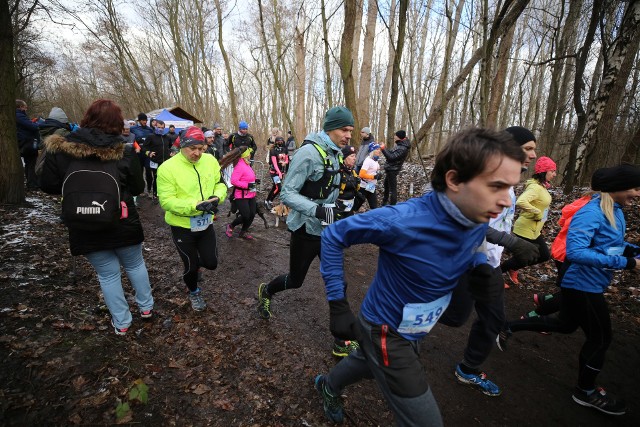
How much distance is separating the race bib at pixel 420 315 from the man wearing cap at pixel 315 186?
1291mm

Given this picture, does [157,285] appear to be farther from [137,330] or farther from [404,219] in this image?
[404,219]

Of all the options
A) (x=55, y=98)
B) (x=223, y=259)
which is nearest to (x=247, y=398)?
(x=223, y=259)

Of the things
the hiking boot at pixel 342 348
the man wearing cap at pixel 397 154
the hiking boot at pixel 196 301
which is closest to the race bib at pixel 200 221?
the hiking boot at pixel 196 301

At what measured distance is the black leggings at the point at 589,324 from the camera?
2.62 metres

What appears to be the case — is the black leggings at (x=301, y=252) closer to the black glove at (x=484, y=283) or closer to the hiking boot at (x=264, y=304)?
the hiking boot at (x=264, y=304)

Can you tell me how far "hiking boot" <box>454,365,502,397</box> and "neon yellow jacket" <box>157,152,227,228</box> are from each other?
126 inches

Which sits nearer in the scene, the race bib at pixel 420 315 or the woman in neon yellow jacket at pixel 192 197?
the race bib at pixel 420 315

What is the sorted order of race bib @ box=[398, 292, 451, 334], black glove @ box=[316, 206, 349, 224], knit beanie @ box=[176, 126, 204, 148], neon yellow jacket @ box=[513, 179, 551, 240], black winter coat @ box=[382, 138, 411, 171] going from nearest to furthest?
race bib @ box=[398, 292, 451, 334]
black glove @ box=[316, 206, 349, 224]
knit beanie @ box=[176, 126, 204, 148]
neon yellow jacket @ box=[513, 179, 551, 240]
black winter coat @ box=[382, 138, 411, 171]

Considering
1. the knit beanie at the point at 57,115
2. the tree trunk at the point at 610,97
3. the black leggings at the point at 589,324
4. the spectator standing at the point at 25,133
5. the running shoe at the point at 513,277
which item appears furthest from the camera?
the spectator standing at the point at 25,133

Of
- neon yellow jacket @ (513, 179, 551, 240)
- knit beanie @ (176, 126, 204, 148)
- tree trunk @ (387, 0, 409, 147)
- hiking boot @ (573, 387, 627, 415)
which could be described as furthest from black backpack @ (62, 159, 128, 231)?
tree trunk @ (387, 0, 409, 147)

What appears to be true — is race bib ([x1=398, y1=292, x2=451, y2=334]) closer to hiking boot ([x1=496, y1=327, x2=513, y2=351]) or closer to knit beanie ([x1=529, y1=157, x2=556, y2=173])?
hiking boot ([x1=496, y1=327, x2=513, y2=351])

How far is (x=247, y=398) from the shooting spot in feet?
8.64

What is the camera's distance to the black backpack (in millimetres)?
2492

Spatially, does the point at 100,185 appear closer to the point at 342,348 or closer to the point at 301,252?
the point at 301,252
